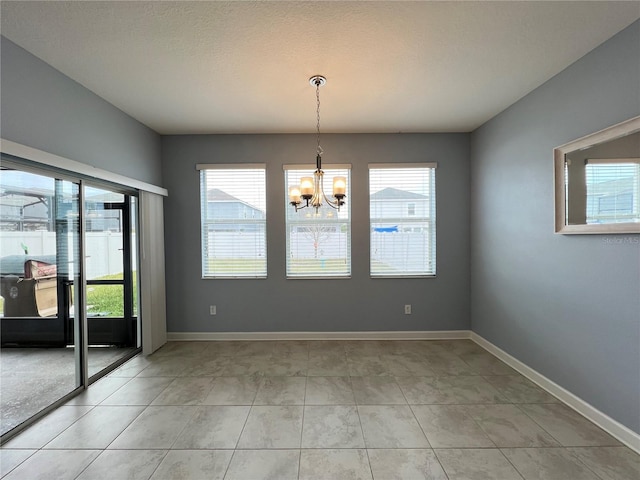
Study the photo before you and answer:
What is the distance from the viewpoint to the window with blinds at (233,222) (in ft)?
12.5

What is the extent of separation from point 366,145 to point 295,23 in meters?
2.14

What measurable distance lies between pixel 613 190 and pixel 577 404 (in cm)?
171

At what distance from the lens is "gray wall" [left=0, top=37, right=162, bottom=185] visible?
193 centimetres

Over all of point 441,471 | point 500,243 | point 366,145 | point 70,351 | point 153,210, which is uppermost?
point 366,145

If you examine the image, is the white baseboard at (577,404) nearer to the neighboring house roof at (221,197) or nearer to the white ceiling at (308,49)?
the white ceiling at (308,49)

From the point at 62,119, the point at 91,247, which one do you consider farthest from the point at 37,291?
the point at 62,119

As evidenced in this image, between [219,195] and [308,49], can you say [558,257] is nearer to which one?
[308,49]

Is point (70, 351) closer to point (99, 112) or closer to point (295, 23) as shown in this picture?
point (99, 112)

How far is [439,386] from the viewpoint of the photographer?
262cm

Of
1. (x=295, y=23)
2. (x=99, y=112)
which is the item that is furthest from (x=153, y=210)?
(x=295, y=23)

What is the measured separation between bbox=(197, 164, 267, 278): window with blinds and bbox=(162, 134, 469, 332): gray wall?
0.37 ft

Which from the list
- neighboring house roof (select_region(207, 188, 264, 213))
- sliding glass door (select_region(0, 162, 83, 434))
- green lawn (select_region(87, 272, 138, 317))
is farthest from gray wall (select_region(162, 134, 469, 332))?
sliding glass door (select_region(0, 162, 83, 434))

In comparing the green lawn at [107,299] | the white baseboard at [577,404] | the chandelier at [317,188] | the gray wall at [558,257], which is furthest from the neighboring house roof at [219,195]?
the white baseboard at [577,404]

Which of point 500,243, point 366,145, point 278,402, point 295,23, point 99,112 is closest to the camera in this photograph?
point 295,23
